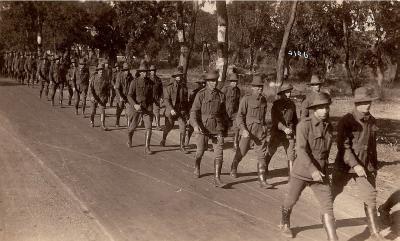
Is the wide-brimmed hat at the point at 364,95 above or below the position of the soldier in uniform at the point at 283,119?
above

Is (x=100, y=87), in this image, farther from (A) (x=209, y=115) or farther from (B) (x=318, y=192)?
(B) (x=318, y=192)

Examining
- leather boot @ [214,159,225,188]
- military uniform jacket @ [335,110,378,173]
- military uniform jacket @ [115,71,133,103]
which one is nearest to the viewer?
military uniform jacket @ [335,110,378,173]

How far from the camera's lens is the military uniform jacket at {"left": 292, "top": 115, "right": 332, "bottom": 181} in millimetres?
6207

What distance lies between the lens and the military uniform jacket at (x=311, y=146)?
6207mm

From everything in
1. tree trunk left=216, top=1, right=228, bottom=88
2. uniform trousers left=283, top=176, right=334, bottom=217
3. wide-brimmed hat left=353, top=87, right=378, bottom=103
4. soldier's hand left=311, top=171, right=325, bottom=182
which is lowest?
uniform trousers left=283, top=176, right=334, bottom=217

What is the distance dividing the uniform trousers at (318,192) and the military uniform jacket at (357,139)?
58 cm

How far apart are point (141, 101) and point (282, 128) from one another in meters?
4.26

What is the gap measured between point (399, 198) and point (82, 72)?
12.4 metres

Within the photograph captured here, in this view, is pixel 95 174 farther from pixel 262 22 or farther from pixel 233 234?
pixel 262 22

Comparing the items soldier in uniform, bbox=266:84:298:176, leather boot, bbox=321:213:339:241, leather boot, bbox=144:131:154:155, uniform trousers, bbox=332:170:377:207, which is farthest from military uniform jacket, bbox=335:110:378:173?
leather boot, bbox=144:131:154:155

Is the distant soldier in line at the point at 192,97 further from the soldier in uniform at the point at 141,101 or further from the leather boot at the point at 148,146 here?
the leather boot at the point at 148,146

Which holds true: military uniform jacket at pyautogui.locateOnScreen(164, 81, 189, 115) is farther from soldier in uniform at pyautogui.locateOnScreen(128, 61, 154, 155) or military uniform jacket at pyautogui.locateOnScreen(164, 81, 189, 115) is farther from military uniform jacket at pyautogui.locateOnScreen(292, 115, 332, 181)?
military uniform jacket at pyautogui.locateOnScreen(292, 115, 332, 181)

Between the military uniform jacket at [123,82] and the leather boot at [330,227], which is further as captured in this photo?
the military uniform jacket at [123,82]

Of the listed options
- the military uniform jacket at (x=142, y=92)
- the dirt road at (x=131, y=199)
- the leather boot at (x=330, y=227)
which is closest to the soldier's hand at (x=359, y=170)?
the leather boot at (x=330, y=227)
